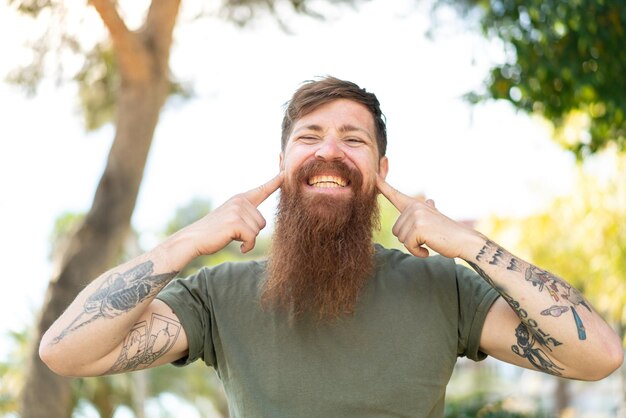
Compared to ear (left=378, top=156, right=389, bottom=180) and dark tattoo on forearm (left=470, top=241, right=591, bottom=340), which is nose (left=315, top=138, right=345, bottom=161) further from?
dark tattoo on forearm (left=470, top=241, right=591, bottom=340)

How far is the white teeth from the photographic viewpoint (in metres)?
3.44

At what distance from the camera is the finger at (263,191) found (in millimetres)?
3402

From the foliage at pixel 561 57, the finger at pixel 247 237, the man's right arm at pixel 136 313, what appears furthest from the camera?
the foliage at pixel 561 57

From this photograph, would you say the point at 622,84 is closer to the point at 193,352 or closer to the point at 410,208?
the point at 410,208

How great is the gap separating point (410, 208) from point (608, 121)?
4578 mm

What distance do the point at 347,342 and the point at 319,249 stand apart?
458 millimetres

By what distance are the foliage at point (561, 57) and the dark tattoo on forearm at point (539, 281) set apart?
3.58m

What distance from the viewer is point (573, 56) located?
6.93 metres

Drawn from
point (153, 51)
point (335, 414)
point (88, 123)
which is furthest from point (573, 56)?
point (88, 123)

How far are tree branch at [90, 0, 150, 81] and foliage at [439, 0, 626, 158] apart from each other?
3159 mm

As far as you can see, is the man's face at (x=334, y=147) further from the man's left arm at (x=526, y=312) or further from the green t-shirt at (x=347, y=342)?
the green t-shirt at (x=347, y=342)

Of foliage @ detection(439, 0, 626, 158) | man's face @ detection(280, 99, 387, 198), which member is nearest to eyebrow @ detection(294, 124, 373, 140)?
man's face @ detection(280, 99, 387, 198)

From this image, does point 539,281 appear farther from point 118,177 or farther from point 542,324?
point 118,177

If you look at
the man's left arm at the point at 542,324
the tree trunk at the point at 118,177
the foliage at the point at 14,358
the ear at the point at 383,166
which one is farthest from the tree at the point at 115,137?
the foliage at the point at 14,358
